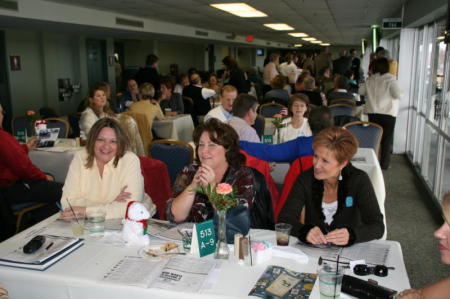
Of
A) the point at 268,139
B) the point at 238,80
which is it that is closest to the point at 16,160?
the point at 268,139

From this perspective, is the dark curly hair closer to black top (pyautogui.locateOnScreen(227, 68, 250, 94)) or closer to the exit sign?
black top (pyautogui.locateOnScreen(227, 68, 250, 94))

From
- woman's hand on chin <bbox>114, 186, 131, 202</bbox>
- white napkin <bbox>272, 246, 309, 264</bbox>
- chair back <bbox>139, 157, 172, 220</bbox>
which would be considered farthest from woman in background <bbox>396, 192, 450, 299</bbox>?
chair back <bbox>139, 157, 172, 220</bbox>

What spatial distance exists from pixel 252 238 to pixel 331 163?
63cm

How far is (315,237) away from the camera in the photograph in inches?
84.7

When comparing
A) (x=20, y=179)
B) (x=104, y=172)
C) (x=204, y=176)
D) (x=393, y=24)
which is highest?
(x=393, y=24)

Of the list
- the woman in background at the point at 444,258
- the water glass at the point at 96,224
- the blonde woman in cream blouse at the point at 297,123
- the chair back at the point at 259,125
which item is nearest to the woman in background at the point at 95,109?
the chair back at the point at 259,125

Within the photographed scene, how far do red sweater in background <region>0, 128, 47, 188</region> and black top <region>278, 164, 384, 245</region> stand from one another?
2339 millimetres

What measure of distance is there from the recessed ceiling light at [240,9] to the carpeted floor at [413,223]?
3.70 metres

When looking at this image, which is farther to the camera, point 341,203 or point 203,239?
point 341,203

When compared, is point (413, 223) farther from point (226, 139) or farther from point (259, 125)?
point (226, 139)

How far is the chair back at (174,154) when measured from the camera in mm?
4027

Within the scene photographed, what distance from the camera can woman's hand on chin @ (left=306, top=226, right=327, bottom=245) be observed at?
214 cm

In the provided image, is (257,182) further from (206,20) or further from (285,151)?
(206,20)

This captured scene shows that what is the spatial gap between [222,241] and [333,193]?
0.89 metres
